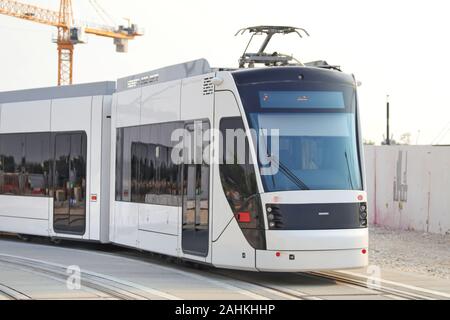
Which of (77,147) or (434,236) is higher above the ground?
(77,147)

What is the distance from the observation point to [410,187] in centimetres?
2558

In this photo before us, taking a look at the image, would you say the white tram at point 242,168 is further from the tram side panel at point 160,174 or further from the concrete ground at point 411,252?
the concrete ground at point 411,252

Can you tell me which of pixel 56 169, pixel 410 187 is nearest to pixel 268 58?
pixel 56 169

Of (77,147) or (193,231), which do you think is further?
(77,147)

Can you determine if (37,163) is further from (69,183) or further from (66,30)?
(66,30)

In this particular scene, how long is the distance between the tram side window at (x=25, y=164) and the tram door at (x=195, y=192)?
6121 millimetres

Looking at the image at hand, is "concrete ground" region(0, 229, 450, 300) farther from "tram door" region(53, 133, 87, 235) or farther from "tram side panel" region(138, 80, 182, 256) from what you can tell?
"tram door" region(53, 133, 87, 235)

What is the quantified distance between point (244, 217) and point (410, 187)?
13.5 meters

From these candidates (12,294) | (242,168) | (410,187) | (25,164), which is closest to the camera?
(12,294)
